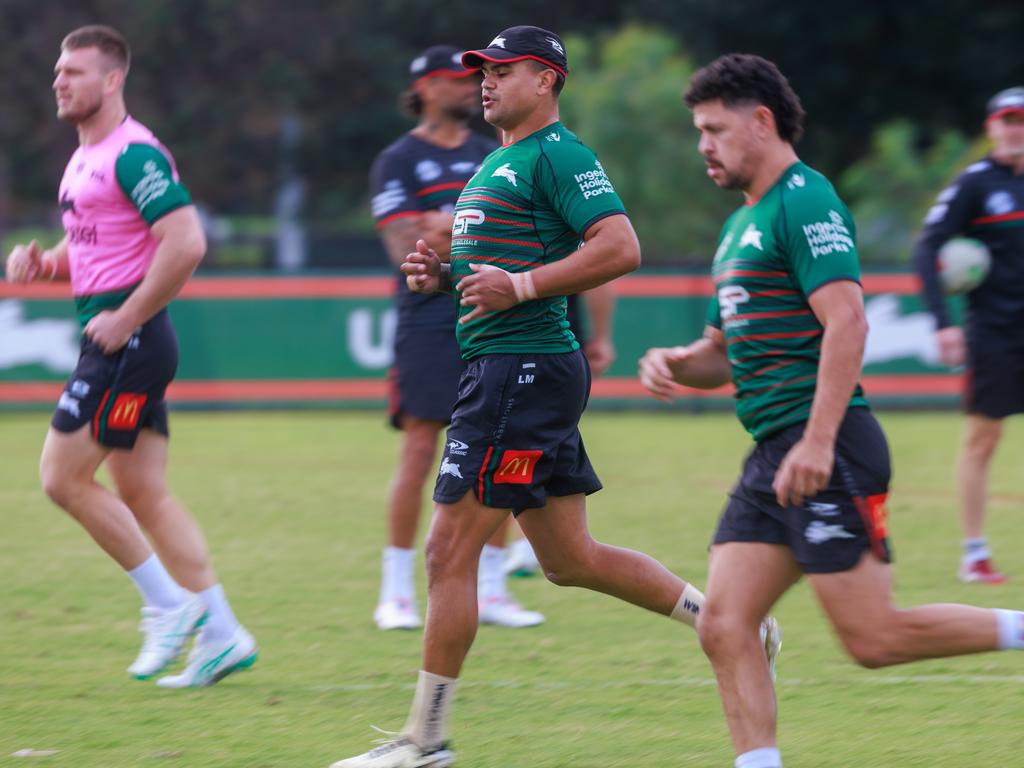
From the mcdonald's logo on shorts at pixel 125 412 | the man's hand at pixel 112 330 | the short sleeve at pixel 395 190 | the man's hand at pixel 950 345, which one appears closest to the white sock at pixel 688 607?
the mcdonald's logo on shorts at pixel 125 412

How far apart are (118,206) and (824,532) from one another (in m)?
2.98

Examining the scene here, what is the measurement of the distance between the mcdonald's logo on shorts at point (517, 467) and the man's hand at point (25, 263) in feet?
7.48

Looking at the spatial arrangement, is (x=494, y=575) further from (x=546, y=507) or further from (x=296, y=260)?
(x=296, y=260)

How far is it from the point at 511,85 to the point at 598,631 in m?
2.75

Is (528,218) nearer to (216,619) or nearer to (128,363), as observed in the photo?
(128,363)

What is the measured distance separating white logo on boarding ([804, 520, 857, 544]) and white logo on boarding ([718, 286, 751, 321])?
634 millimetres

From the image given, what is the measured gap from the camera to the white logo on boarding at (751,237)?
4.36 m

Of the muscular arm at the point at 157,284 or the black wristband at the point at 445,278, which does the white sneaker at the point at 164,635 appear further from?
the black wristband at the point at 445,278

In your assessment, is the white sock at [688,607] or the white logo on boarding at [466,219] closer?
the white logo on boarding at [466,219]

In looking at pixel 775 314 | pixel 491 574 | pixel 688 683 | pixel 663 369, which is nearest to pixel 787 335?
pixel 775 314

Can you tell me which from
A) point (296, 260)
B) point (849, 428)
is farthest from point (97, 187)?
point (296, 260)

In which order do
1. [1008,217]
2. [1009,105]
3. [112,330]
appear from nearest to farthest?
[112,330] < [1009,105] < [1008,217]

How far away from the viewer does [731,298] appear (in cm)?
446

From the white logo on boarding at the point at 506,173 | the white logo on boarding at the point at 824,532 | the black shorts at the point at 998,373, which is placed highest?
the white logo on boarding at the point at 506,173
